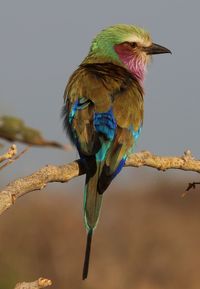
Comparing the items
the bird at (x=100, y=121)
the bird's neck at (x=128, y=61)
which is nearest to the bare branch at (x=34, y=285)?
the bird at (x=100, y=121)

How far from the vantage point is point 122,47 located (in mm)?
7137

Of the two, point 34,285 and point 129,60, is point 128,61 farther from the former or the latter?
point 34,285

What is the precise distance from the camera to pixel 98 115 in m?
5.75

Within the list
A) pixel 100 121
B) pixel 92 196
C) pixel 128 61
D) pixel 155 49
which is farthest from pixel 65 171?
pixel 155 49

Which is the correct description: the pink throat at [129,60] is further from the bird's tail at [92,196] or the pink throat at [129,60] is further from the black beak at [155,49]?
the bird's tail at [92,196]

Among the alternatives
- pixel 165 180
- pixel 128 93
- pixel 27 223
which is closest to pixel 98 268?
pixel 27 223

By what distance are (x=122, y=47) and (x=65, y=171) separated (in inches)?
85.0

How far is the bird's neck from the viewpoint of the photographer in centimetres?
700

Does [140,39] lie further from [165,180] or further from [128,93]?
[165,180]

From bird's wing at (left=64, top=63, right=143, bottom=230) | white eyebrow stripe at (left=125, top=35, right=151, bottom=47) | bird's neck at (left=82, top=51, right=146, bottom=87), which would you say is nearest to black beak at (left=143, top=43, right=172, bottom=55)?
white eyebrow stripe at (left=125, top=35, right=151, bottom=47)

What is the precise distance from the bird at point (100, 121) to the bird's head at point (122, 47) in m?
0.18

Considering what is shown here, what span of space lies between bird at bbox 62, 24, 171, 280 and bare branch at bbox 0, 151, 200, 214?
93 millimetres

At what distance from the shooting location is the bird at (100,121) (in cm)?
562

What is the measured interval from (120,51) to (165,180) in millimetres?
8677
